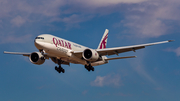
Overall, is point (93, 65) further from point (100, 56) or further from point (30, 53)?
point (30, 53)

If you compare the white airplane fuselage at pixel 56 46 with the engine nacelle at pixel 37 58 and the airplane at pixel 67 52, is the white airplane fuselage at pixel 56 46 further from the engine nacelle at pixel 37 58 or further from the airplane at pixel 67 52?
the engine nacelle at pixel 37 58

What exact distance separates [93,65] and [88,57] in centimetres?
524

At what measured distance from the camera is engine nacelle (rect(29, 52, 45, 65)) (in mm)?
40156

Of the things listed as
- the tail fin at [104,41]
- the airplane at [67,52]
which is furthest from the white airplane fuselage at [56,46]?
the tail fin at [104,41]

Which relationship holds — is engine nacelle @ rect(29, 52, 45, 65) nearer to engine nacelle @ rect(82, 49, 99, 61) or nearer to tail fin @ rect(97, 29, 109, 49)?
engine nacelle @ rect(82, 49, 99, 61)

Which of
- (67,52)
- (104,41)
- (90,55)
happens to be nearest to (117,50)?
(90,55)

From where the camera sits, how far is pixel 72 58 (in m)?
39.0

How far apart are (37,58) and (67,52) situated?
18.3ft

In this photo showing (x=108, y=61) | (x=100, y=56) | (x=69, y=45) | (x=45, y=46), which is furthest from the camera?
(x=108, y=61)

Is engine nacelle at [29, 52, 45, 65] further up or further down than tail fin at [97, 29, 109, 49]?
further down

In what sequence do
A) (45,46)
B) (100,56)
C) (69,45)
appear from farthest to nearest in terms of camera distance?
(100,56) → (69,45) → (45,46)

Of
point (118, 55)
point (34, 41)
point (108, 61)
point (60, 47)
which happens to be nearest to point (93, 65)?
point (108, 61)

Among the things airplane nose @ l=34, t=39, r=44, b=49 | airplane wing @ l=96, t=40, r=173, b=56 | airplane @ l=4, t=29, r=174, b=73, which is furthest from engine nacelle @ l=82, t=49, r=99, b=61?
airplane nose @ l=34, t=39, r=44, b=49

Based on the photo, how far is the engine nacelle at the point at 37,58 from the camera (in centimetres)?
4016
